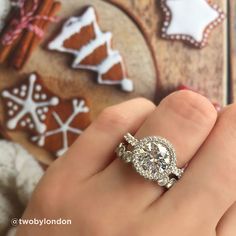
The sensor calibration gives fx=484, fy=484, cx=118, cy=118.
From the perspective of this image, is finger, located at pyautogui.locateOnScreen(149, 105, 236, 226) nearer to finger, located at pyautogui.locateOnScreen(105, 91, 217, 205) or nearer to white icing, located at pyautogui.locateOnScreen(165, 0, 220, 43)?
finger, located at pyautogui.locateOnScreen(105, 91, 217, 205)

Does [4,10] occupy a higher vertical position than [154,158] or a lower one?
higher

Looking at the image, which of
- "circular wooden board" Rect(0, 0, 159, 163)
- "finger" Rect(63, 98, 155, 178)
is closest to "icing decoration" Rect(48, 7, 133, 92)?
"circular wooden board" Rect(0, 0, 159, 163)

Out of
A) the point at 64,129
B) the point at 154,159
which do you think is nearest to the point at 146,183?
the point at 154,159

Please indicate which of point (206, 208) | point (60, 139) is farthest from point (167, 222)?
point (60, 139)

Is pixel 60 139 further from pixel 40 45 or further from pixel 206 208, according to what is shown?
pixel 206 208

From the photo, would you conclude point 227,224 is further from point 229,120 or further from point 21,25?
point 21,25

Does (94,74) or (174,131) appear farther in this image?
(94,74)
